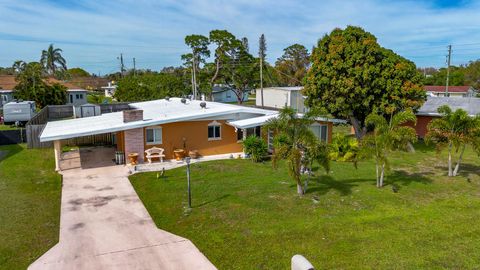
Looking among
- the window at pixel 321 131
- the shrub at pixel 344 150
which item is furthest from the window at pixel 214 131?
the shrub at pixel 344 150

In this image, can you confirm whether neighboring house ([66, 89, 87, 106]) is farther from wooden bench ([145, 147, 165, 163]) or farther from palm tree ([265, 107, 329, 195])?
palm tree ([265, 107, 329, 195])

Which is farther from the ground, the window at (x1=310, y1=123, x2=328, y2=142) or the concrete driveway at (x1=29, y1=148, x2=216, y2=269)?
the window at (x1=310, y1=123, x2=328, y2=142)

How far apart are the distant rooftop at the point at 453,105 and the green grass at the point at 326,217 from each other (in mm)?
12423

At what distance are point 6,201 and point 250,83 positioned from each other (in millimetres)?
42258

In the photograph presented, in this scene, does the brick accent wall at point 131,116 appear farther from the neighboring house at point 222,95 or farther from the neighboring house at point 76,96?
the neighboring house at point 222,95

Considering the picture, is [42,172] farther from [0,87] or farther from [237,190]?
[0,87]

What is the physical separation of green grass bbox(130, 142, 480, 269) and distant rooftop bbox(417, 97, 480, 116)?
12.4 metres

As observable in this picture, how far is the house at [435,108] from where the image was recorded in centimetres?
2818

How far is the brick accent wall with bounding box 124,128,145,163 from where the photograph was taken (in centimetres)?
1880

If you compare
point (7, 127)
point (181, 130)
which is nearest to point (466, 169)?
point (181, 130)

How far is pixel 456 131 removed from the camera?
16.0m

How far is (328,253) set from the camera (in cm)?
894

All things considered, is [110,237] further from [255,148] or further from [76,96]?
[76,96]

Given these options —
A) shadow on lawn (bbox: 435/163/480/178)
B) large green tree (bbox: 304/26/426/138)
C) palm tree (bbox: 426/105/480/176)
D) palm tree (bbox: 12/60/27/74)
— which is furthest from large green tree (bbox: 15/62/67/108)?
shadow on lawn (bbox: 435/163/480/178)
